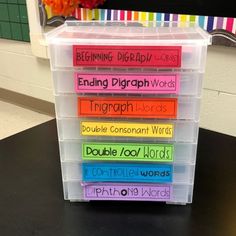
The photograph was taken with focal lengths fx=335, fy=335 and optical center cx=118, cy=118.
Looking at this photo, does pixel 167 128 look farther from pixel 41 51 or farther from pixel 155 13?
pixel 41 51

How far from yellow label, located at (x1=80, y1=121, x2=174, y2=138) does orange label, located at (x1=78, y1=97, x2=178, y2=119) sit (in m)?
0.01

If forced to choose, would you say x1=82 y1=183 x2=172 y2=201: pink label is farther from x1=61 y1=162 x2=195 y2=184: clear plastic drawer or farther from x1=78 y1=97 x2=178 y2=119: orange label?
x1=78 y1=97 x2=178 y2=119: orange label

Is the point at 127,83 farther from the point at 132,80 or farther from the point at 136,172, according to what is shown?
the point at 136,172

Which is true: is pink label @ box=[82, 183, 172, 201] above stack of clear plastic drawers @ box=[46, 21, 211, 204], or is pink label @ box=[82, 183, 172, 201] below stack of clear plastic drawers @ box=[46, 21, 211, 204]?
below

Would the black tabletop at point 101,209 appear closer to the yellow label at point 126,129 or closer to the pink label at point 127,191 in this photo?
the pink label at point 127,191

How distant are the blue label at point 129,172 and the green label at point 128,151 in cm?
1

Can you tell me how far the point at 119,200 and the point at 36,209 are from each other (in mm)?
128

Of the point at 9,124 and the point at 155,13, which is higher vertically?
the point at 155,13

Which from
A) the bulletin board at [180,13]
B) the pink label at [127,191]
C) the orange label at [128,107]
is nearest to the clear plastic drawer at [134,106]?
the orange label at [128,107]

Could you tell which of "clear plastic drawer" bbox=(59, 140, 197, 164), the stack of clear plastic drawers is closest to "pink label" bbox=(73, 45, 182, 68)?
the stack of clear plastic drawers

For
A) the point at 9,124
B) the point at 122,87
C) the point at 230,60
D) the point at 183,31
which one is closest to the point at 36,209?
the point at 122,87

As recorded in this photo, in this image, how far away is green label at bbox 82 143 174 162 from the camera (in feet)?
1.58

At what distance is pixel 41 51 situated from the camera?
1418mm

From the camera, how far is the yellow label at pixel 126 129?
476 mm
